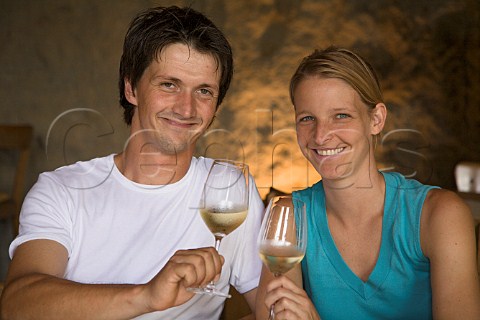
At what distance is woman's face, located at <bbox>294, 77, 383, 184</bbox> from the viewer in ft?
4.96

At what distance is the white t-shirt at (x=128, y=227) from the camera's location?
1465mm

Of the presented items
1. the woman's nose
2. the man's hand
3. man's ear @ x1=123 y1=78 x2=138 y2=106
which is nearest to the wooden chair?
man's ear @ x1=123 y1=78 x2=138 y2=106

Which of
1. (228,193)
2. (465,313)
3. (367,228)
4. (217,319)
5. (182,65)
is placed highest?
(182,65)

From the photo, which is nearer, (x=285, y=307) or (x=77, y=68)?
(x=285, y=307)

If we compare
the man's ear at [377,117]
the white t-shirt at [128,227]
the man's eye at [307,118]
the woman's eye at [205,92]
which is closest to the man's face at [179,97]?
the woman's eye at [205,92]

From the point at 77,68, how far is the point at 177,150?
2348mm

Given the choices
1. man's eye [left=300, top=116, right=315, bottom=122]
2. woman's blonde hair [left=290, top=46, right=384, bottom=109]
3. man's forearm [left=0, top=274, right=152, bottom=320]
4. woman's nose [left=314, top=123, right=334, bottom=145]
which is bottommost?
man's forearm [left=0, top=274, right=152, bottom=320]

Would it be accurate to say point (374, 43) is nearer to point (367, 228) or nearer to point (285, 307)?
point (367, 228)

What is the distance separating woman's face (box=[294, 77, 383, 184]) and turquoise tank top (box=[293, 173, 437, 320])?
0.16 m

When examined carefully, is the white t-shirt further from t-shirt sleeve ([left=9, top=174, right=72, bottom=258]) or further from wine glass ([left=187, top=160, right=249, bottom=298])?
wine glass ([left=187, top=160, right=249, bottom=298])

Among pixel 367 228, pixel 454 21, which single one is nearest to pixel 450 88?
pixel 454 21

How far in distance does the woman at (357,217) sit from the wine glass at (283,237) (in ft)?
0.78

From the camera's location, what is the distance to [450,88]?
12.8 ft

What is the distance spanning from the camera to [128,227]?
1.51 metres
